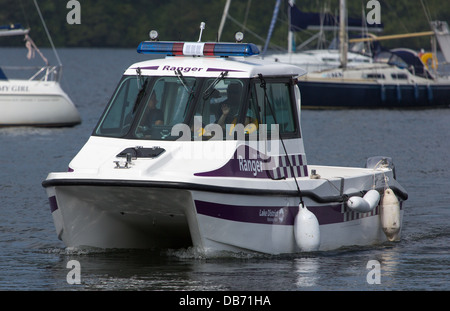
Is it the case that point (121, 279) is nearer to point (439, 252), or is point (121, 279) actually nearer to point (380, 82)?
point (439, 252)

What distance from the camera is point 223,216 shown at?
43.0ft

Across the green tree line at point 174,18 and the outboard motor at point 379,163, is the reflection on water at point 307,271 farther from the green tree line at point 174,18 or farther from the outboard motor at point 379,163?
the green tree line at point 174,18

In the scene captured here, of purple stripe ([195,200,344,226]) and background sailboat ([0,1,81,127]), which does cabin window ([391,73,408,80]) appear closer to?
background sailboat ([0,1,81,127])

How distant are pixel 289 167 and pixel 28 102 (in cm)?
2200

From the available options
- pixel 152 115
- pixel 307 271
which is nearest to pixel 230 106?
pixel 152 115

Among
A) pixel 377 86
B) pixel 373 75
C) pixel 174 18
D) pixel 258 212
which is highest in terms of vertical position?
pixel 174 18

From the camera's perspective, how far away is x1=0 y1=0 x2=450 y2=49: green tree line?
9262 cm

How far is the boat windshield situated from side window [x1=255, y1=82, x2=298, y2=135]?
13mm

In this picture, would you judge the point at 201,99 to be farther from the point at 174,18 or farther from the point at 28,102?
the point at 174,18

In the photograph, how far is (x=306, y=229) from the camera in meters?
13.7
